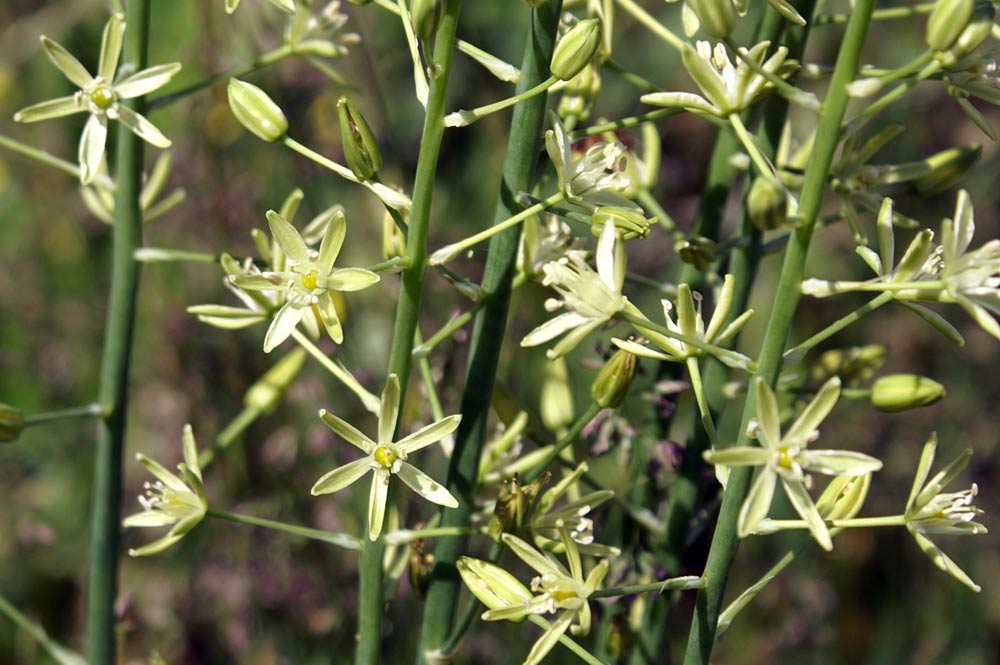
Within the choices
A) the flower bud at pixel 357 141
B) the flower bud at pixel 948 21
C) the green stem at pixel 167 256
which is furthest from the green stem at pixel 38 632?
the flower bud at pixel 948 21

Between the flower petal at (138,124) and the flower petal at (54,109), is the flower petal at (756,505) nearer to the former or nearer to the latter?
the flower petal at (138,124)

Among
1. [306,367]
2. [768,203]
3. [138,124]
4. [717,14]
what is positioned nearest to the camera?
[768,203]

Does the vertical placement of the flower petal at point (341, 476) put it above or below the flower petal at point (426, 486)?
above

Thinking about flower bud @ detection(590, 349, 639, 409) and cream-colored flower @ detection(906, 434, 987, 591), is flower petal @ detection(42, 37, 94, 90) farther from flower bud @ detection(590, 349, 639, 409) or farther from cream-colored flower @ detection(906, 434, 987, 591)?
cream-colored flower @ detection(906, 434, 987, 591)

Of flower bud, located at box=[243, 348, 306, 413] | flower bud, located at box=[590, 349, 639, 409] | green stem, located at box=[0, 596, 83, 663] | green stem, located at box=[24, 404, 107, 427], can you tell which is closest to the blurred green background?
flower bud, located at box=[243, 348, 306, 413]

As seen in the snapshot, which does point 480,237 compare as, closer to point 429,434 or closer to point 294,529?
point 429,434

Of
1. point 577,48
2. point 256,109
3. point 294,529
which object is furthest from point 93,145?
point 577,48

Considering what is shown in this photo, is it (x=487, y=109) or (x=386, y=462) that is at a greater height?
(x=487, y=109)

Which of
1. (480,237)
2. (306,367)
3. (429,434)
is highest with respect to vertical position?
(480,237)
